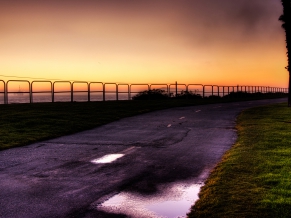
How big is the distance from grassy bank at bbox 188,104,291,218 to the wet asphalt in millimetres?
509

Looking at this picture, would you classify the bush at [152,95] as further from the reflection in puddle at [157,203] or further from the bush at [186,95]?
the reflection in puddle at [157,203]

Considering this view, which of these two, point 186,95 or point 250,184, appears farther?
point 186,95

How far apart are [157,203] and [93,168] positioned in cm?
280

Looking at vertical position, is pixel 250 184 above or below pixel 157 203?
above

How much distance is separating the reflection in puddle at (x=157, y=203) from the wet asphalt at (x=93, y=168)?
225 mm

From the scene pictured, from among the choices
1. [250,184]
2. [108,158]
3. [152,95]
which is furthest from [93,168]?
[152,95]

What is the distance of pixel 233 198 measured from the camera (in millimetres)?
5828

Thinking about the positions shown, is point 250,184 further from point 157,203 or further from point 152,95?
point 152,95

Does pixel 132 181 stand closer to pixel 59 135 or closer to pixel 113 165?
pixel 113 165

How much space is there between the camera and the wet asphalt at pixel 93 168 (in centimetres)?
594

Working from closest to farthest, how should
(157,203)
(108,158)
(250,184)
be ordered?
(157,203) → (250,184) → (108,158)

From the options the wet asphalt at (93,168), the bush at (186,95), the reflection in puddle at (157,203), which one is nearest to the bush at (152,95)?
the bush at (186,95)

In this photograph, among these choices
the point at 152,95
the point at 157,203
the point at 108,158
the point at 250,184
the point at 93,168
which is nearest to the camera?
the point at 157,203

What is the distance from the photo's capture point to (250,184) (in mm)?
6633
